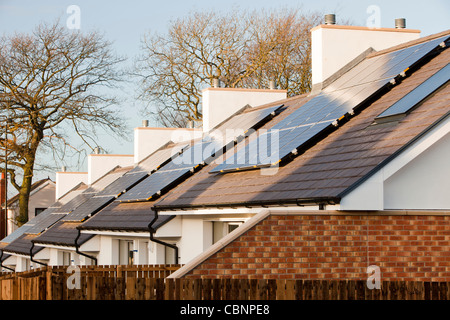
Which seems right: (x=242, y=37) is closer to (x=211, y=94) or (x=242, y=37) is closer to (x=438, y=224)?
(x=211, y=94)

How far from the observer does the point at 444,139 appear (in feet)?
41.3

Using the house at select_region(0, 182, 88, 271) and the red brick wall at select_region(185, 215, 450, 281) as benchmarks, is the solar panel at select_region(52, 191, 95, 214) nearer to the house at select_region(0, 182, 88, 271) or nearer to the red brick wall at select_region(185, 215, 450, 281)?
the house at select_region(0, 182, 88, 271)

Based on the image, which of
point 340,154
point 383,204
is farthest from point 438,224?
point 340,154

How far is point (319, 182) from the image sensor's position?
12789mm

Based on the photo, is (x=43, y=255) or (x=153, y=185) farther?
(x=43, y=255)

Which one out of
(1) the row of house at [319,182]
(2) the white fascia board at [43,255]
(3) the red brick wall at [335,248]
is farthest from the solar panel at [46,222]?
(3) the red brick wall at [335,248]

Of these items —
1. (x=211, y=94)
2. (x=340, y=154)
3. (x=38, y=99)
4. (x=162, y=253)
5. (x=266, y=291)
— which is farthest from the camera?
(x=38, y=99)

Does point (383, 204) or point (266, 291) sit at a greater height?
point (383, 204)

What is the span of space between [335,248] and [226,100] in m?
13.2

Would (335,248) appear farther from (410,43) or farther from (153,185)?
(153,185)

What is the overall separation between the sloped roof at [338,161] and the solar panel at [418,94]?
11 centimetres

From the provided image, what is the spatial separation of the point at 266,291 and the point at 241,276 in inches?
75.6

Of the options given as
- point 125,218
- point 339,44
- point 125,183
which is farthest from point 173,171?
point 339,44
